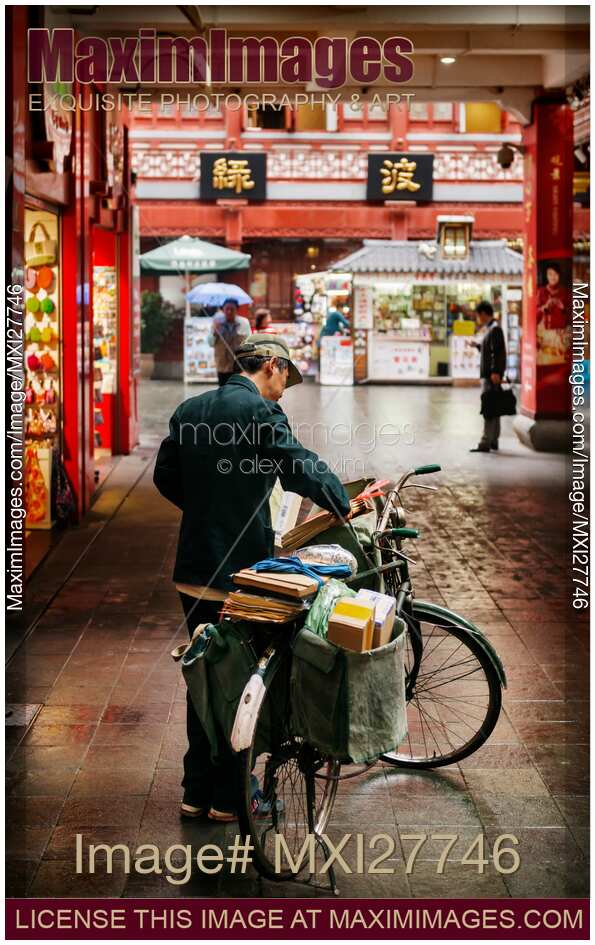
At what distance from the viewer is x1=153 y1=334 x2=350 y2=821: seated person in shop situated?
4.02 m

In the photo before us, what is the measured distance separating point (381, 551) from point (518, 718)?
1.31 metres

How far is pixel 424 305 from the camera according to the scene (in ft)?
82.1

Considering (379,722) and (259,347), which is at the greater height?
(259,347)

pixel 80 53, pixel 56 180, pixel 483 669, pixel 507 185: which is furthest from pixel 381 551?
pixel 507 185

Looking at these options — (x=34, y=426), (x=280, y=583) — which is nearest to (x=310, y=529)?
(x=280, y=583)

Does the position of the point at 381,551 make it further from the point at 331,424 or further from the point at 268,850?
the point at 331,424

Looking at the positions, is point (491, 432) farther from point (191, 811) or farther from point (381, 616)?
point (381, 616)

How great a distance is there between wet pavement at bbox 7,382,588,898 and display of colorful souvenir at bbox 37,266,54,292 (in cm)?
193

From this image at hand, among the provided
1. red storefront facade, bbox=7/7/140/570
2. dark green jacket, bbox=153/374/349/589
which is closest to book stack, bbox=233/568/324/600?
dark green jacket, bbox=153/374/349/589

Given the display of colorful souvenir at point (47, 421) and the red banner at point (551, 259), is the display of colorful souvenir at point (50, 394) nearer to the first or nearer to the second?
the display of colorful souvenir at point (47, 421)

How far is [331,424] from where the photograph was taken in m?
16.2

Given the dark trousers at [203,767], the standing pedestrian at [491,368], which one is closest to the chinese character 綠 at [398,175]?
the standing pedestrian at [491,368]

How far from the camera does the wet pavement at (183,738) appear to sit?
387 cm

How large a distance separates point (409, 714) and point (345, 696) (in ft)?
5.72
